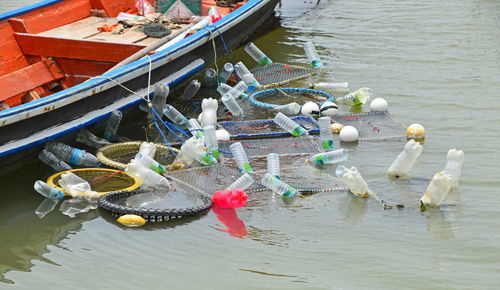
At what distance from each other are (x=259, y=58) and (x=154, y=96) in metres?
2.97

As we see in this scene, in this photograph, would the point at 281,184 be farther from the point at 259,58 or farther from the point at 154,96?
the point at 259,58

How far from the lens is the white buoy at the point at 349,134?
768 centimetres

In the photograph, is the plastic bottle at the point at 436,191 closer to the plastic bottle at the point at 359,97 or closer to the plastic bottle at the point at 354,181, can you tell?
the plastic bottle at the point at 354,181

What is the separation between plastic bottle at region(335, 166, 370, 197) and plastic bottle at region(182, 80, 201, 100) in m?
3.26

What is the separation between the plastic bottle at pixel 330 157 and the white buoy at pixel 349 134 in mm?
592

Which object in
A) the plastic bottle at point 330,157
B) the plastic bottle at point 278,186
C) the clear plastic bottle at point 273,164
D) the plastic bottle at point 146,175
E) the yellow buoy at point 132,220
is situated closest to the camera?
the yellow buoy at point 132,220

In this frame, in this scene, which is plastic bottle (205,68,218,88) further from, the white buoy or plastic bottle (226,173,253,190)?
plastic bottle (226,173,253,190)

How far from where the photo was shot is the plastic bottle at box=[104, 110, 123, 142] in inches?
295

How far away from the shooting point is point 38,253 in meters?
5.54

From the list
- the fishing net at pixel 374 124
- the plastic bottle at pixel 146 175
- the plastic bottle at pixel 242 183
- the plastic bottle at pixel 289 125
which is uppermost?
the fishing net at pixel 374 124

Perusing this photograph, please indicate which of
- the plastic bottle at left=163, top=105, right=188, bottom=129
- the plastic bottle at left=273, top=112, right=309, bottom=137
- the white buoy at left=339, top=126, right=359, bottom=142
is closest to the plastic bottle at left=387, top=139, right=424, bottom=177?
the white buoy at left=339, top=126, right=359, bottom=142

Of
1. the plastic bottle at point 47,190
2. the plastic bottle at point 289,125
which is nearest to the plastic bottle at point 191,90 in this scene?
the plastic bottle at point 289,125

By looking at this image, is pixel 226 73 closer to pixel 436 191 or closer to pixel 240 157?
pixel 240 157

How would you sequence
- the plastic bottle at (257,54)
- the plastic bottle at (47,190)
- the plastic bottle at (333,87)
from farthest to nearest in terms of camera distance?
1. the plastic bottle at (257,54)
2. the plastic bottle at (333,87)
3. the plastic bottle at (47,190)
